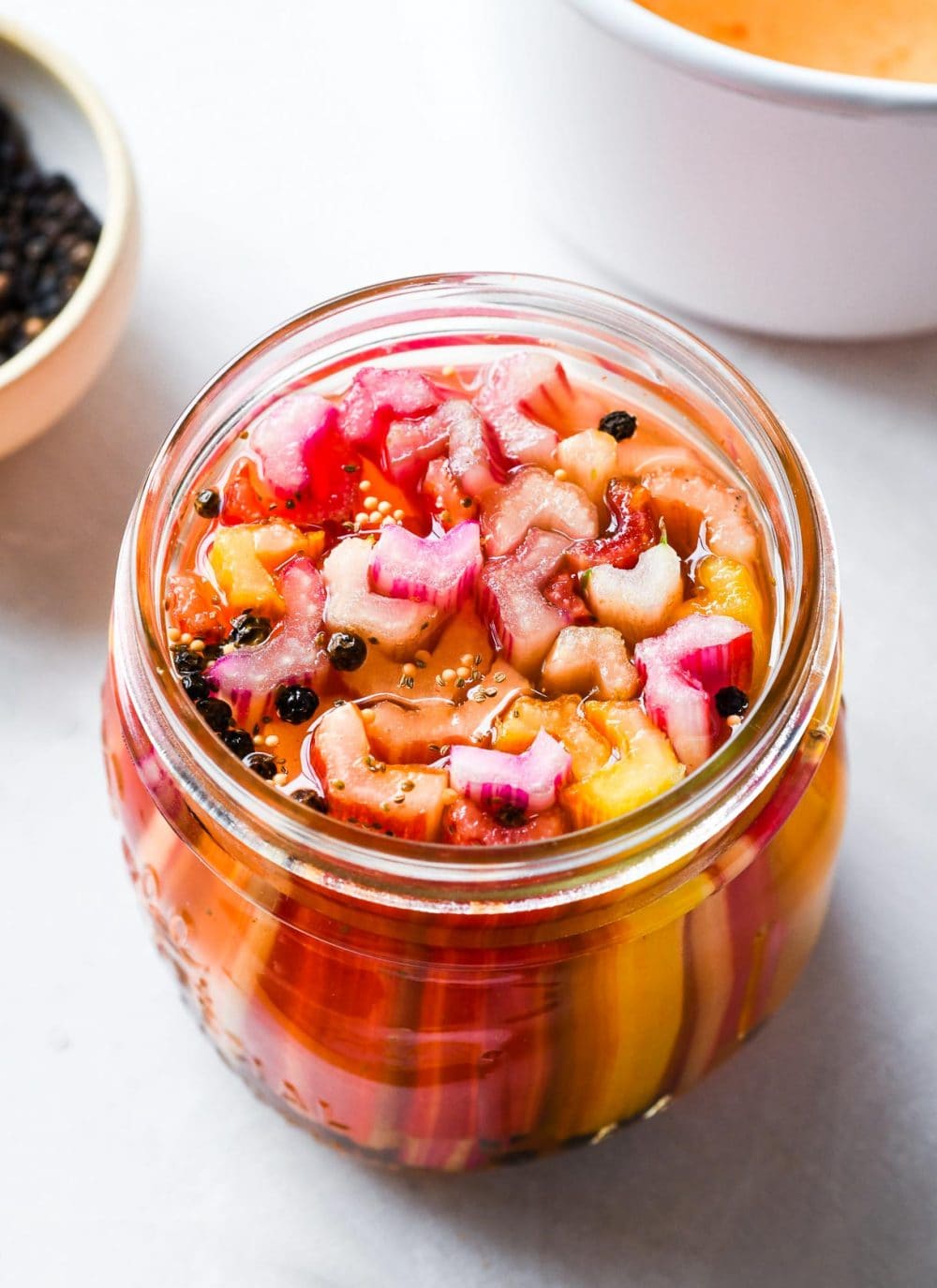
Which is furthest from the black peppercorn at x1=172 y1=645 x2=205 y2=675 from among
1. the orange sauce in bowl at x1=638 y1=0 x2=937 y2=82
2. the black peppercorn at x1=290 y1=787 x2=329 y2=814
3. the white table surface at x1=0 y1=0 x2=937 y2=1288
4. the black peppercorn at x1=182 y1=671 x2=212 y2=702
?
the orange sauce in bowl at x1=638 y1=0 x2=937 y2=82

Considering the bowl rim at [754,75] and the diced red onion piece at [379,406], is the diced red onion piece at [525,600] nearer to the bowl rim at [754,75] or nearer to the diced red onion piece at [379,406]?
the diced red onion piece at [379,406]

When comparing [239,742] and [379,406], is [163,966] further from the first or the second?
[379,406]

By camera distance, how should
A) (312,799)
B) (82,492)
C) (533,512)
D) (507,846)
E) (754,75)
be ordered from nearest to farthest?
(507,846) < (312,799) < (533,512) < (754,75) < (82,492)

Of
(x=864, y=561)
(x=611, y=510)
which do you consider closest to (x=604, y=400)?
(x=611, y=510)

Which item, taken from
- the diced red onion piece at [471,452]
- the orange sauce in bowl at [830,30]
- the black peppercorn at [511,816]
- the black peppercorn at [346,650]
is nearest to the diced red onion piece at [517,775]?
the black peppercorn at [511,816]

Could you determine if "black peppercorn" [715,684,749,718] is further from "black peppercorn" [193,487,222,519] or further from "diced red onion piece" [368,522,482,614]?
"black peppercorn" [193,487,222,519]

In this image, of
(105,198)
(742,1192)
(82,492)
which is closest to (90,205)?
(105,198)

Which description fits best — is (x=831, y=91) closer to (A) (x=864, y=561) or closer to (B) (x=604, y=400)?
(B) (x=604, y=400)
